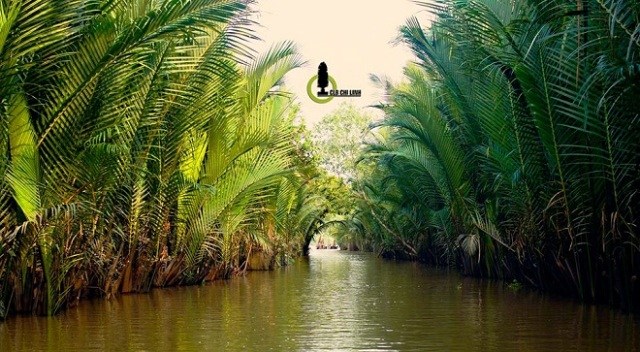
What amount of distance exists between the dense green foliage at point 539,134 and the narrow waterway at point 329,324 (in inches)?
29.0

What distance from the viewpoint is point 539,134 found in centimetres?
938

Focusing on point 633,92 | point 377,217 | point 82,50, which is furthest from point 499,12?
point 377,217

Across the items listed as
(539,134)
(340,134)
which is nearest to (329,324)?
(539,134)

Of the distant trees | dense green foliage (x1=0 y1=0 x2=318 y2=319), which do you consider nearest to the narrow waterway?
dense green foliage (x1=0 y1=0 x2=318 y2=319)

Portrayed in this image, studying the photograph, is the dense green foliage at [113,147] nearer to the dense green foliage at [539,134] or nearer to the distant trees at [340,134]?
the dense green foliage at [539,134]

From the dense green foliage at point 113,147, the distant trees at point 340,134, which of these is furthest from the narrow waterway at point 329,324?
the distant trees at point 340,134

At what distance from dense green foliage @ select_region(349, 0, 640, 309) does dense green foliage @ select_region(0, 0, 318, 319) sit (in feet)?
10.7

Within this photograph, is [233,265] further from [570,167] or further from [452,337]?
[452,337]

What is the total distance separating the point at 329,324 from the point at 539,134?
11.9 ft

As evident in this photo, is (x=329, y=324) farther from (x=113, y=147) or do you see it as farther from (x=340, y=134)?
(x=340, y=134)

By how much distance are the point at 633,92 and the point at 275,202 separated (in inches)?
479

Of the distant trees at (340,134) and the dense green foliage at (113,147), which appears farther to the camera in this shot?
the distant trees at (340,134)

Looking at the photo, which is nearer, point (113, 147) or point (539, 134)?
point (113, 147)

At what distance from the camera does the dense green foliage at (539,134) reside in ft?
24.5
